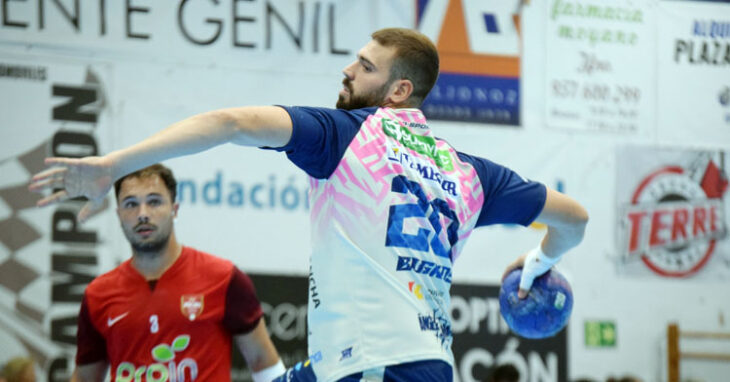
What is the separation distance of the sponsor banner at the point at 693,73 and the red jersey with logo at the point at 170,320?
6425mm

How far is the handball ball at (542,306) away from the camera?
4.36 metres

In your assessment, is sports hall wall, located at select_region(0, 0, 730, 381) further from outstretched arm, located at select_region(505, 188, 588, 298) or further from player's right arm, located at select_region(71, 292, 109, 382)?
outstretched arm, located at select_region(505, 188, 588, 298)

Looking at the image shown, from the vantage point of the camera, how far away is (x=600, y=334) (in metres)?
9.77

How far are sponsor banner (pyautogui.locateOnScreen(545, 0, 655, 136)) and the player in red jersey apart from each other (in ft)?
17.6

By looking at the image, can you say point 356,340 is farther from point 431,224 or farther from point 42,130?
point 42,130

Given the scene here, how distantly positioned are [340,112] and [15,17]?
6.10m

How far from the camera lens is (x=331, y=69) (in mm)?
9305

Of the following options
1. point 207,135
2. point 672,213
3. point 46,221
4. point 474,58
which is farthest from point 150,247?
point 672,213

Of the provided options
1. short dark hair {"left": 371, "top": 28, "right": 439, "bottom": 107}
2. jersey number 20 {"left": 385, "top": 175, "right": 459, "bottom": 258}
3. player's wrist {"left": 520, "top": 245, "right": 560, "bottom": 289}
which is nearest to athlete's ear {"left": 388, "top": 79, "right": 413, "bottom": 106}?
short dark hair {"left": 371, "top": 28, "right": 439, "bottom": 107}

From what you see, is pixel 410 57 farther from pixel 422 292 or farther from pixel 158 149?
pixel 158 149

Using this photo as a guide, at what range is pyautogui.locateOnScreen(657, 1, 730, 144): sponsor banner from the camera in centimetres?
1034

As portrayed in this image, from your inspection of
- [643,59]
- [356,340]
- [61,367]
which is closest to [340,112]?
[356,340]

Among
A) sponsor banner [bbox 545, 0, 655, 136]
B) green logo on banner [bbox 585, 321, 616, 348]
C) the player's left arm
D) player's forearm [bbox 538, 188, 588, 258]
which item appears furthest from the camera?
sponsor banner [bbox 545, 0, 655, 136]

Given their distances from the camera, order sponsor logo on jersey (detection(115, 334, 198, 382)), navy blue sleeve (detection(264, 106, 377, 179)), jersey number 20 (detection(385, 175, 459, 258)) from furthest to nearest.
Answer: sponsor logo on jersey (detection(115, 334, 198, 382)), jersey number 20 (detection(385, 175, 459, 258)), navy blue sleeve (detection(264, 106, 377, 179))
